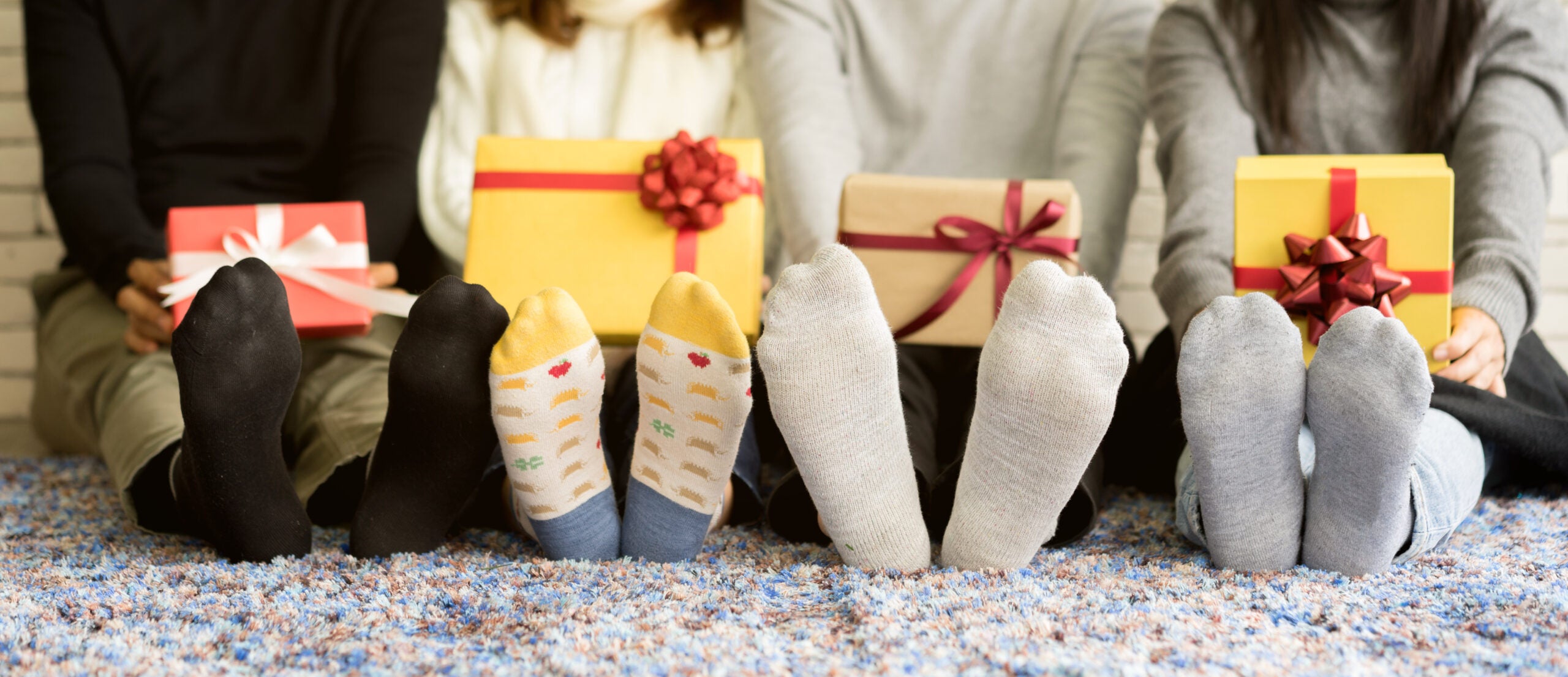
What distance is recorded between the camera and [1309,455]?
81cm

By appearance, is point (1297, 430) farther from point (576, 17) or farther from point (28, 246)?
point (28, 246)

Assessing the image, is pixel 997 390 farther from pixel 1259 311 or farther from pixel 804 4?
pixel 804 4

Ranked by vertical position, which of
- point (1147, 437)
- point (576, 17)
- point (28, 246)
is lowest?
point (1147, 437)

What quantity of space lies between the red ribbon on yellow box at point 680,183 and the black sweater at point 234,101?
13.5 inches

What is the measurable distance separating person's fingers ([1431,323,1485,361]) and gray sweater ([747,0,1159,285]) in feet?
1.33

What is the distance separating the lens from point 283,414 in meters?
0.74

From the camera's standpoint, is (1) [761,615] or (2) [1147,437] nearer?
(1) [761,615]

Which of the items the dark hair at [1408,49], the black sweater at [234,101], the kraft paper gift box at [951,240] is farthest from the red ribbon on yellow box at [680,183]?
the dark hair at [1408,49]

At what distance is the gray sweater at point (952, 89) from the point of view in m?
1.28

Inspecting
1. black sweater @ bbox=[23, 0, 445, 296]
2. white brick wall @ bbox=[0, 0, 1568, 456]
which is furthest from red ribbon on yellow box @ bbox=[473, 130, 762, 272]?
white brick wall @ bbox=[0, 0, 1568, 456]

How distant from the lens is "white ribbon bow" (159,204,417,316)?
98cm

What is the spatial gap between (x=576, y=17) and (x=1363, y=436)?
1061 millimetres

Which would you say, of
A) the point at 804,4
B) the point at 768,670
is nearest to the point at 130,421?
the point at 768,670

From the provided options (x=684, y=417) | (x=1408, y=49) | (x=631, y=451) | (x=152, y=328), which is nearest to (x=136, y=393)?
(x=152, y=328)
